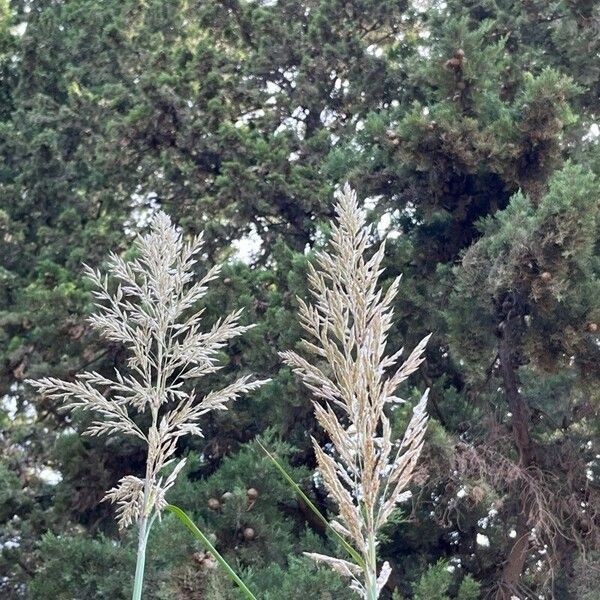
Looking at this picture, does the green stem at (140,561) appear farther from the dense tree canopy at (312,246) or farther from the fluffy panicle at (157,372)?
the dense tree canopy at (312,246)

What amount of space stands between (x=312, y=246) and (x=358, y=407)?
6.05m

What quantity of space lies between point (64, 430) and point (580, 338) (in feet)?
13.3

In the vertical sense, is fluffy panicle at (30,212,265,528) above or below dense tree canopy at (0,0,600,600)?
below

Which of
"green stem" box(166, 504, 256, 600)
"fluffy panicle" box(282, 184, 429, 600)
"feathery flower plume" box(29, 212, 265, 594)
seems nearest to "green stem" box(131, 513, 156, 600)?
"feathery flower plume" box(29, 212, 265, 594)

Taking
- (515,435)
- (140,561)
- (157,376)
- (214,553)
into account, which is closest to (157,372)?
(157,376)

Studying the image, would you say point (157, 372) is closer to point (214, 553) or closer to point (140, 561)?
point (140, 561)

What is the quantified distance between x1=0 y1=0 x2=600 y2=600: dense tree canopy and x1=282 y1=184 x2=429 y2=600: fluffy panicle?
3.05 metres

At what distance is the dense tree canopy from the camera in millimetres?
5516

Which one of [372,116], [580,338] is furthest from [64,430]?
[580,338]

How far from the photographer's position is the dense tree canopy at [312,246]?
18.1ft

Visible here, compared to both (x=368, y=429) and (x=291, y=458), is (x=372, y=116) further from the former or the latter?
(x=368, y=429)

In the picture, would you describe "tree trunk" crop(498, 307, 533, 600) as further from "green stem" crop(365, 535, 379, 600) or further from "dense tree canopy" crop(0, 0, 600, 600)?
"green stem" crop(365, 535, 379, 600)

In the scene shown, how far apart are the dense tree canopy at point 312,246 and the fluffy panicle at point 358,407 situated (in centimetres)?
305

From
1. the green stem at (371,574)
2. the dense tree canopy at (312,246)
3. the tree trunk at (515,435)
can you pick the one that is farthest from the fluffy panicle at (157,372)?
the tree trunk at (515,435)
